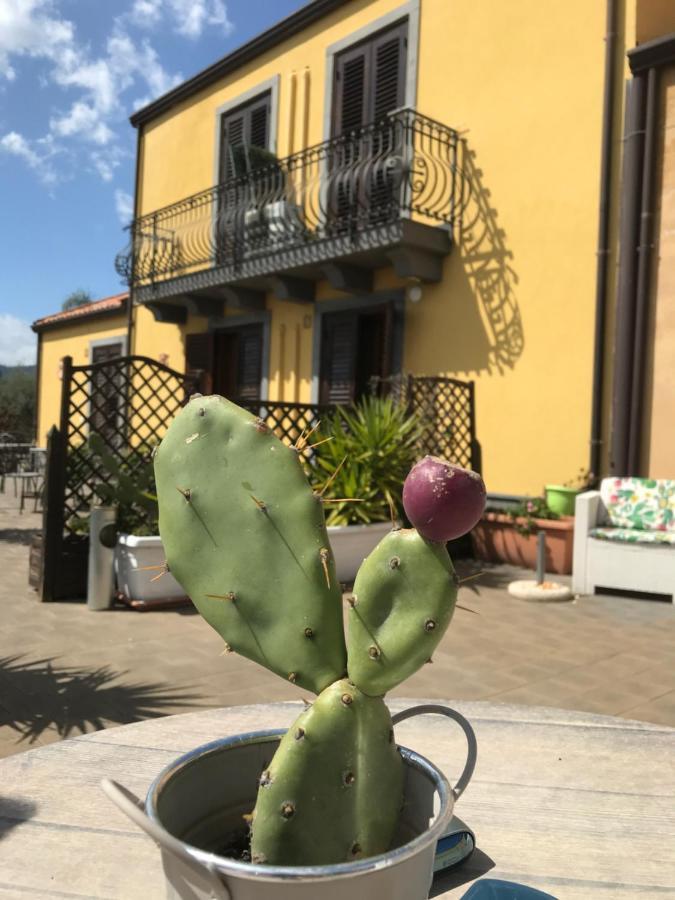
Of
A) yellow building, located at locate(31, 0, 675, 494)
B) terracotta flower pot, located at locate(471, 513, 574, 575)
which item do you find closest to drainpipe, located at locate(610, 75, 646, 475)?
yellow building, located at locate(31, 0, 675, 494)

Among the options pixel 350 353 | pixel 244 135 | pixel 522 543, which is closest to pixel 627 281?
pixel 522 543

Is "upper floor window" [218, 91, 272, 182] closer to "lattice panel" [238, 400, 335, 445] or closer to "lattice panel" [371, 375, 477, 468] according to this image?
"lattice panel" [371, 375, 477, 468]

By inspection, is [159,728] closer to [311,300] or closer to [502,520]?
[502,520]

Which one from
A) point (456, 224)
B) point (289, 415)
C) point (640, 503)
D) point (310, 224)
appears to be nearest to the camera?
point (640, 503)

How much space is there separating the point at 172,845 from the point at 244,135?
1226 centimetres

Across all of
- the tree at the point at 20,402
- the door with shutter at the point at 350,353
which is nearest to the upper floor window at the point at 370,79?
the door with shutter at the point at 350,353

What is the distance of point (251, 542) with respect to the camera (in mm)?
815

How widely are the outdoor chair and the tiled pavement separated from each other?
0.33m

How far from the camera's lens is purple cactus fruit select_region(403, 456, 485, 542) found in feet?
2.27

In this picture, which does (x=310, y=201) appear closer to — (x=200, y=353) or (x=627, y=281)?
(x=200, y=353)

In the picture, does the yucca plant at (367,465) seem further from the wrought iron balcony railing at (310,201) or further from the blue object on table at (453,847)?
the blue object on table at (453,847)

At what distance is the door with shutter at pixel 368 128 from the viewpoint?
28.6ft

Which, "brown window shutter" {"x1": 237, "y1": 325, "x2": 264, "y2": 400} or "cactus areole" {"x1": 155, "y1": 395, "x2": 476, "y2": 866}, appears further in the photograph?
"brown window shutter" {"x1": 237, "y1": 325, "x2": 264, "y2": 400}

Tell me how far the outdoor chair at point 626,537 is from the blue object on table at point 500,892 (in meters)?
5.70
